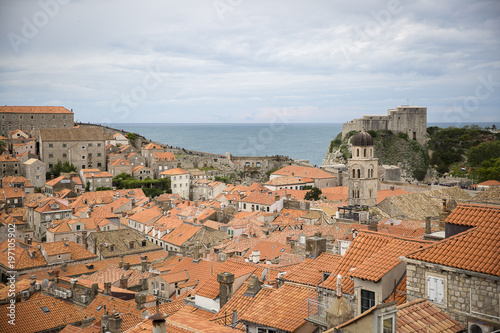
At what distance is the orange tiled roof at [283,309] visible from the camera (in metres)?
8.66

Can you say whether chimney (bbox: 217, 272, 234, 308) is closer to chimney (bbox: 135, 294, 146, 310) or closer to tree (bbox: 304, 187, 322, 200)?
chimney (bbox: 135, 294, 146, 310)

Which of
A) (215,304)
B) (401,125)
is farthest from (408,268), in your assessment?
(401,125)

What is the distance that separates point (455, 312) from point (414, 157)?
226ft

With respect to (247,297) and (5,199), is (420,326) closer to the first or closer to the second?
(247,297)

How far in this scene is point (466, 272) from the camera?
739cm

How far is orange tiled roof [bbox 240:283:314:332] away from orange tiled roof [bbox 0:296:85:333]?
8724 millimetres

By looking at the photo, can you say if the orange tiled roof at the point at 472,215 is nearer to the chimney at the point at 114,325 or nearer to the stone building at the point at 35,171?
the chimney at the point at 114,325

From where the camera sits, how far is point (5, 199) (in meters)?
49.3

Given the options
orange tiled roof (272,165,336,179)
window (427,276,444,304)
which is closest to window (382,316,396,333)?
window (427,276,444,304)

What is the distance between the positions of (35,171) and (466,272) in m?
59.7

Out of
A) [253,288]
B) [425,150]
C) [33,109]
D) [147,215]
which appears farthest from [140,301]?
[33,109]

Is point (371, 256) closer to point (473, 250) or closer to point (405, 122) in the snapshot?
point (473, 250)

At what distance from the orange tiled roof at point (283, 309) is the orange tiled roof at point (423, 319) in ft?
6.47

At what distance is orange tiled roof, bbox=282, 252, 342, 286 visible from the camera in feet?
32.9
